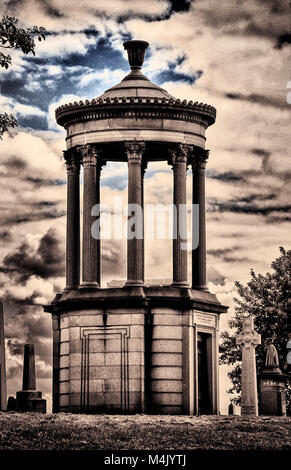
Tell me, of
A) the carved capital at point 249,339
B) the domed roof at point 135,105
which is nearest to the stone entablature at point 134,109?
the domed roof at point 135,105

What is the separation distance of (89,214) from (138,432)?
10765 millimetres

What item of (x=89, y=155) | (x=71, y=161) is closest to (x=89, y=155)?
(x=89, y=155)

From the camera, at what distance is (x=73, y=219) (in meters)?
47.5

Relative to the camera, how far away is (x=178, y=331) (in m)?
45.2

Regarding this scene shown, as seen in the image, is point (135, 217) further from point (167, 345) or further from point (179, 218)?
point (167, 345)

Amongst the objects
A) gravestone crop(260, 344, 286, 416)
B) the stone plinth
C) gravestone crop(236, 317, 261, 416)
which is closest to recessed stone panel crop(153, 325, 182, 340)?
the stone plinth

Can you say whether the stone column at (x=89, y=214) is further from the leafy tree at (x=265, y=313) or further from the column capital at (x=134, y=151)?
the leafy tree at (x=265, y=313)

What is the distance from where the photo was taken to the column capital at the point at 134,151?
45625 millimetres

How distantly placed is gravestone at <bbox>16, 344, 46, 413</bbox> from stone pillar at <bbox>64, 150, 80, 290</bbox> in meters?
3.56

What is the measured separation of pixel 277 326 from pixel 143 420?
17728mm

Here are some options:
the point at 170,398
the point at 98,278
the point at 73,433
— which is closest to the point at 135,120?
the point at 98,278

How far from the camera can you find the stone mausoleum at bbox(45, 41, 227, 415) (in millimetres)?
44625
